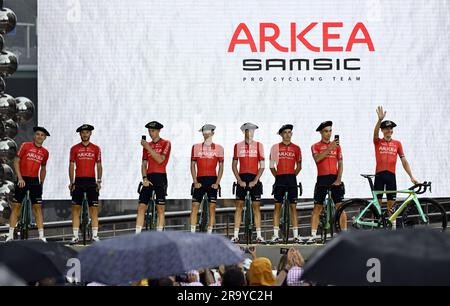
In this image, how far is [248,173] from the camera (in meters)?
15.3

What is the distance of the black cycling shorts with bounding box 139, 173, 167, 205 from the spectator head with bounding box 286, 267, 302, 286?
7.56 meters

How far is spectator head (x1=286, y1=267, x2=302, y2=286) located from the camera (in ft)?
24.6

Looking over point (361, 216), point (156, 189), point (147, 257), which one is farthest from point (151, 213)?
point (147, 257)

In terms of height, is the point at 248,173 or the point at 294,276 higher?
the point at 248,173

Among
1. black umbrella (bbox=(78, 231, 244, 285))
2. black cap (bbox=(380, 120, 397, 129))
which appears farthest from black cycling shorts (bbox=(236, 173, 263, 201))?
black umbrella (bbox=(78, 231, 244, 285))

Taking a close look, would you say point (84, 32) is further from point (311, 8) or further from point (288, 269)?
point (288, 269)

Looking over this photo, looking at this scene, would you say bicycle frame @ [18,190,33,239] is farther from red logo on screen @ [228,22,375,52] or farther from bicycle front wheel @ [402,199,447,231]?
bicycle front wheel @ [402,199,447,231]

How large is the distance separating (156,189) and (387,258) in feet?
32.3

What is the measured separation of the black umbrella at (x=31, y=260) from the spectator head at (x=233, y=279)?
1088 mm

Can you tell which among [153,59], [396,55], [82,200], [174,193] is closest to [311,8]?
[396,55]

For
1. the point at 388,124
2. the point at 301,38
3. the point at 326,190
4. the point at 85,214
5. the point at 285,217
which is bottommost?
the point at 285,217

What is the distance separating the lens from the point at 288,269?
7984 millimetres

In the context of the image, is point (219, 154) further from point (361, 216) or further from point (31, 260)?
point (31, 260)

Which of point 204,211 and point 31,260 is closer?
point 31,260
